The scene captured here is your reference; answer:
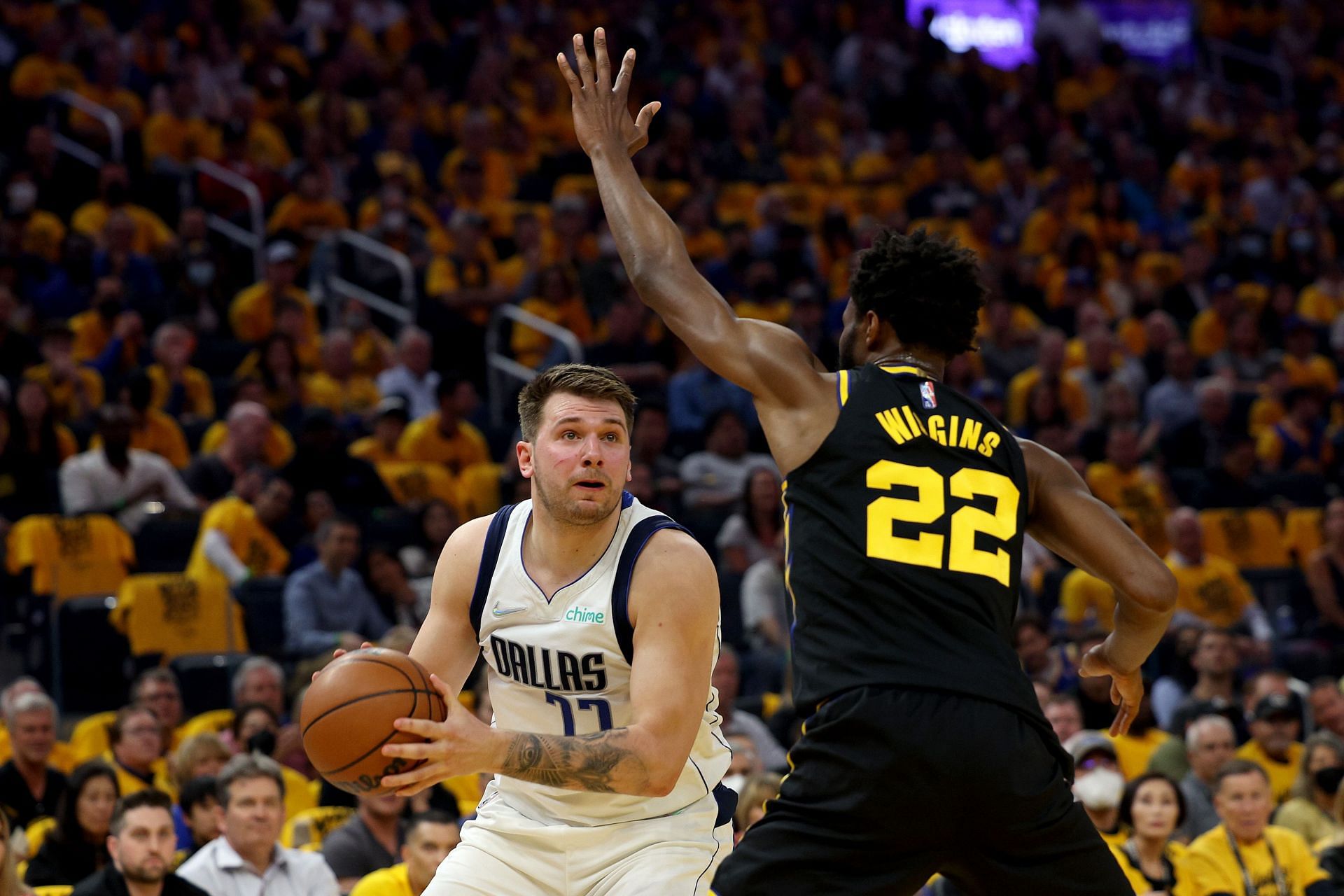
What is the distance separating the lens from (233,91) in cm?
1596

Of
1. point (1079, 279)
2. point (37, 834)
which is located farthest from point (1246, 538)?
point (37, 834)

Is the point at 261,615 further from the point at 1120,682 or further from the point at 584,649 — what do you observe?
the point at 1120,682

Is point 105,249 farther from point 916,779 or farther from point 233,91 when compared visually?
point 916,779

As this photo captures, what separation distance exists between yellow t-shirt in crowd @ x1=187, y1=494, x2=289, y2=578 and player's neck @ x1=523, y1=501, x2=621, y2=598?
21.8 ft

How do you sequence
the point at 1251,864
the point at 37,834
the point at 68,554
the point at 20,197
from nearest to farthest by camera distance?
the point at 37,834
the point at 1251,864
the point at 68,554
the point at 20,197

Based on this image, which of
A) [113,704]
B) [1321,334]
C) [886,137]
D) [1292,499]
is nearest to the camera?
[113,704]

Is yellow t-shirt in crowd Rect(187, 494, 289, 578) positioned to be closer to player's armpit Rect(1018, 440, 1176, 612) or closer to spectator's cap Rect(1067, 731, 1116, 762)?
spectator's cap Rect(1067, 731, 1116, 762)

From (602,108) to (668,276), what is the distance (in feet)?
1.97

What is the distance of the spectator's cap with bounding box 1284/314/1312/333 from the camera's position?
16047 millimetres

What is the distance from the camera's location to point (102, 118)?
14680 millimetres

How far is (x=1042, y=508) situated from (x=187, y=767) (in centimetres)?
549

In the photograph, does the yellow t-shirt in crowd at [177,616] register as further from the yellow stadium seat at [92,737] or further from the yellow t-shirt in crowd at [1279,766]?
the yellow t-shirt in crowd at [1279,766]

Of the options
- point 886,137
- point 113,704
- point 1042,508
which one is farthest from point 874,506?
point 886,137

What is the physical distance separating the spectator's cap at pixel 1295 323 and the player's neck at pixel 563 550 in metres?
12.9
